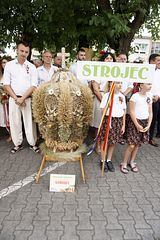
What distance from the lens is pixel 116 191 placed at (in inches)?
130

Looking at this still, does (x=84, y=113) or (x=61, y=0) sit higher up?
(x=61, y=0)

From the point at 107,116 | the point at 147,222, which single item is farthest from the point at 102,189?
the point at 107,116

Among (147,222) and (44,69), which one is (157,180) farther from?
(44,69)

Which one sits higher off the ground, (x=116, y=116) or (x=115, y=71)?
(x=115, y=71)

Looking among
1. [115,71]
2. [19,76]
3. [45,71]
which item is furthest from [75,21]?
[115,71]

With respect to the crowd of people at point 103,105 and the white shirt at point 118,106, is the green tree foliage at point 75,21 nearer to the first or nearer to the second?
the crowd of people at point 103,105

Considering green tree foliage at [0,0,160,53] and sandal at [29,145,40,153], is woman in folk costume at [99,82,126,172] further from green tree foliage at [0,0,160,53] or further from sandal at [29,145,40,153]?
green tree foliage at [0,0,160,53]

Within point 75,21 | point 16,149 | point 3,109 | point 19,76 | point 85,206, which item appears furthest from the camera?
point 75,21

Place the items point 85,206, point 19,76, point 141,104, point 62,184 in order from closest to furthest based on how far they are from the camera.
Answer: point 85,206, point 62,184, point 141,104, point 19,76

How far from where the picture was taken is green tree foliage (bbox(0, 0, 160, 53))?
204 inches

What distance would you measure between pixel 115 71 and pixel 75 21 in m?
3.31

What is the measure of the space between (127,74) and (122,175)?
144cm

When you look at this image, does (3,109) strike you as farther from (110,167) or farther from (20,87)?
(110,167)

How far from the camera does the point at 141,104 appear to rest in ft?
11.7
